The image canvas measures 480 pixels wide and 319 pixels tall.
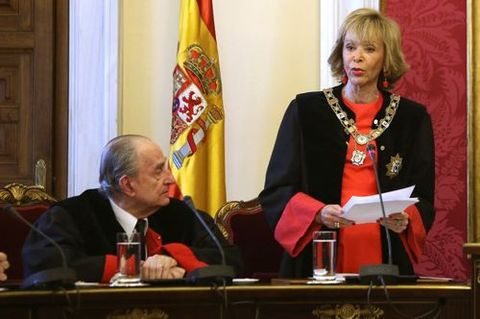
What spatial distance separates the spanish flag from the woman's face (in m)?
1.21

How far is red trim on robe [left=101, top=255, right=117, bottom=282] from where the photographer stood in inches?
143

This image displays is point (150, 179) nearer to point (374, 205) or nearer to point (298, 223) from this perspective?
point (298, 223)

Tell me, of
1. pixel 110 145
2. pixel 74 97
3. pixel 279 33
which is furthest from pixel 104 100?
pixel 110 145

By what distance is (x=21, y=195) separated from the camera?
14.6ft

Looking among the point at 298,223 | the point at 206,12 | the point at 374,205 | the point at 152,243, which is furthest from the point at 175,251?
the point at 206,12

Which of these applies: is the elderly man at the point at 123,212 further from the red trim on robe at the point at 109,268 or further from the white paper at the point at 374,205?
the white paper at the point at 374,205

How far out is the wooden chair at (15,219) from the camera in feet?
14.3

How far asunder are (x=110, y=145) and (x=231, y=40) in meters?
1.78

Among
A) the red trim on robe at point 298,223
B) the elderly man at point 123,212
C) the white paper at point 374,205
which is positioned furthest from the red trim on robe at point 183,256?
the white paper at point 374,205

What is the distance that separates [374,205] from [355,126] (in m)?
0.63

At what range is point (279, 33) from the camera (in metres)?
5.63

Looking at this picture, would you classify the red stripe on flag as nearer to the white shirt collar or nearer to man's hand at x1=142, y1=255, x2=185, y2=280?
the white shirt collar

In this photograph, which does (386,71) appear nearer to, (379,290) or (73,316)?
(379,290)

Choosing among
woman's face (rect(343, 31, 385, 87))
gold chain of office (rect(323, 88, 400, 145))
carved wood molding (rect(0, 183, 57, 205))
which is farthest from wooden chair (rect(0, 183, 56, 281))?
woman's face (rect(343, 31, 385, 87))
